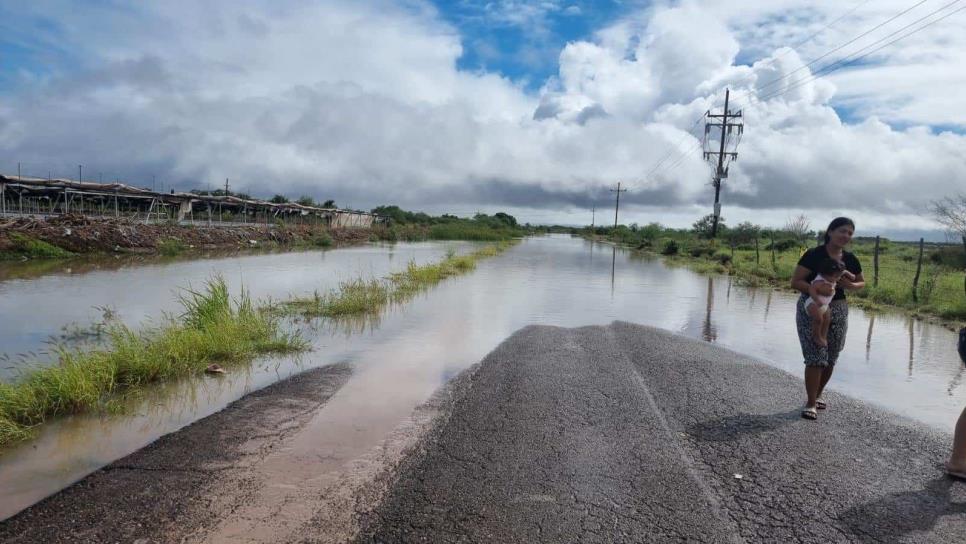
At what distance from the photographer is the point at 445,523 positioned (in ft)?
10.8

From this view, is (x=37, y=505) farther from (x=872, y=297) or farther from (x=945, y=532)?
(x=872, y=297)

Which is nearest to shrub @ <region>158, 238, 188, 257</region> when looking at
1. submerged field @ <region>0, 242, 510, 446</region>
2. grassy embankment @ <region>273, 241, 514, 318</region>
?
grassy embankment @ <region>273, 241, 514, 318</region>

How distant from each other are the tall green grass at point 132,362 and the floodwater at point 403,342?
0.99 ft

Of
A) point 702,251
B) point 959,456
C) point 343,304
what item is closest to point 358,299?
point 343,304

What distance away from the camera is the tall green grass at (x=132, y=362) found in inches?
217

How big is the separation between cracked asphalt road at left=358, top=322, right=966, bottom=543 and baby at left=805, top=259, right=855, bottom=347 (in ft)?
2.75

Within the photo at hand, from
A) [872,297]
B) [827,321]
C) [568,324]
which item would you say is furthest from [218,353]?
[872,297]

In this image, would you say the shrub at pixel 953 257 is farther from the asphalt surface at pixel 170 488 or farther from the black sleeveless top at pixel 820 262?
the asphalt surface at pixel 170 488

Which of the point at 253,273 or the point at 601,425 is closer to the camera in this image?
the point at 601,425

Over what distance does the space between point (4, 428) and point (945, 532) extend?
7057 millimetres

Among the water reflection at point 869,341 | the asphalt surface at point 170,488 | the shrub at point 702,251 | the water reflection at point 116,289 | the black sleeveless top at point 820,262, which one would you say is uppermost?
the black sleeveless top at point 820,262

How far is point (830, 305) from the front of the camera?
213 inches

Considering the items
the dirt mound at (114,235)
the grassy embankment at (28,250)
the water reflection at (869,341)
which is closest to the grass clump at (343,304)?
the water reflection at (869,341)

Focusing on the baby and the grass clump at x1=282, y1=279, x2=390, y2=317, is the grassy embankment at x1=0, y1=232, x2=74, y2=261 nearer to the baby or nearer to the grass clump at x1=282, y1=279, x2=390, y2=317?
the grass clump at x1=282, y1=279, x2=390, y2=317
